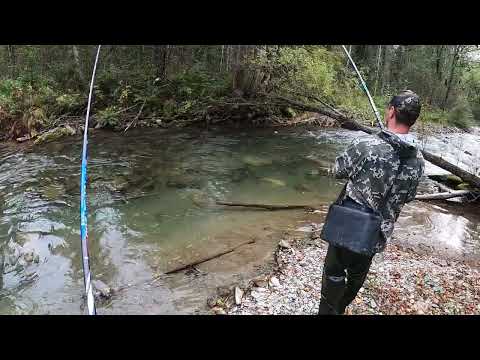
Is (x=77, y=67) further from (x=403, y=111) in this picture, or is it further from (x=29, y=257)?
(x=403, y=111)

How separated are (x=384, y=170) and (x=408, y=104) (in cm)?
48

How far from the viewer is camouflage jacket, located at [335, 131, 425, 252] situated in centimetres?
302

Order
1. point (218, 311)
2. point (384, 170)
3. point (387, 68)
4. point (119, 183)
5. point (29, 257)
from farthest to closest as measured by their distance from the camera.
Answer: point (387, 68), point (119, 183), point (29, 257), point (218, 311), point (384, 170)

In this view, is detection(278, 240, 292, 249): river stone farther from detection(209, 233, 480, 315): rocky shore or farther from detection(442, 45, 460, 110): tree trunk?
detection(442, 45, 460, 110): tree trunk

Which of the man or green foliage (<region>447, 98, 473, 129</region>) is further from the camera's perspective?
green foliage (<region>447, 98, 473, 129</region>)

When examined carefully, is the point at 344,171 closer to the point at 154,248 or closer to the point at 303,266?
the point at 303,266

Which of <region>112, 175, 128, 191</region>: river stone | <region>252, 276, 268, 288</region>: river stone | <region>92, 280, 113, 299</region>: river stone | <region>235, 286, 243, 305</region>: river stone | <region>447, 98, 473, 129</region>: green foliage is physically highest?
<region>447, 98, 473, 129</region>: green foliage

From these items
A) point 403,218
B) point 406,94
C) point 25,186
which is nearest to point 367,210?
point 406,94

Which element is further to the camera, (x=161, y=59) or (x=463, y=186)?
(x=161, y=59)

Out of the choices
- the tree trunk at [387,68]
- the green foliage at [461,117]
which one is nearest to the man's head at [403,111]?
the green foliage at [461,117]

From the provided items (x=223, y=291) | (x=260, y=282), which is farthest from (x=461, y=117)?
(x=223, y=291)

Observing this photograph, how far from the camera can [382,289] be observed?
461cm

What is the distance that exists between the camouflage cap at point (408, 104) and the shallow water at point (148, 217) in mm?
2894

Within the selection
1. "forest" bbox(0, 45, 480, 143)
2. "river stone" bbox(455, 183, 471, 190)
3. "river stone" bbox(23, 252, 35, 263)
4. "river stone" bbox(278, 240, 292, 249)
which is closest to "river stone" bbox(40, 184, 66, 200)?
"river stone" bbox(23, 252, 35, 263)
